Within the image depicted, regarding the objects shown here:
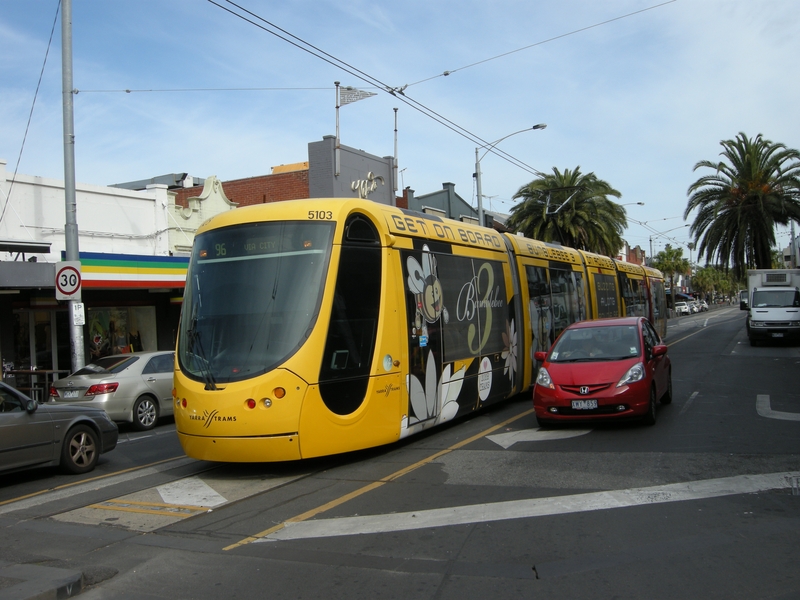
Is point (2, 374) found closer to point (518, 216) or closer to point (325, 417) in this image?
point (325, 417)

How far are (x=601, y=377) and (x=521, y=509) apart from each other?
4164mm

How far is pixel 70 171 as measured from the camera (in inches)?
593

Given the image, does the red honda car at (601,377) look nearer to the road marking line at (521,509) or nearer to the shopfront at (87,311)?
the road marking line at (521,509)

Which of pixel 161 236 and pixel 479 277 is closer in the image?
pixel 479 277

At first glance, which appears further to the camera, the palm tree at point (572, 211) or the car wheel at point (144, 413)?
the palm tree at point (572, 211)

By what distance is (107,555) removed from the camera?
596cm

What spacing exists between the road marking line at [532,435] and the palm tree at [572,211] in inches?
1046

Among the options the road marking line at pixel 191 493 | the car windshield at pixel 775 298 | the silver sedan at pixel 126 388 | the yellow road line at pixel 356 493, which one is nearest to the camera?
the yellow road line at pixel 356 493

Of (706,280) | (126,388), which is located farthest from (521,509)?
(706,280)

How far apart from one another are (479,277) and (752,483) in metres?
5.94

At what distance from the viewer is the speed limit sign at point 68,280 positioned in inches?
562

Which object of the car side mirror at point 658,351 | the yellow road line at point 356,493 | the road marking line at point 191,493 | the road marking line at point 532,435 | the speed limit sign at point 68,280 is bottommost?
the road marking line at point 191,493

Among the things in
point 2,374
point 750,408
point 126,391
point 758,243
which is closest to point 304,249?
point 126,391

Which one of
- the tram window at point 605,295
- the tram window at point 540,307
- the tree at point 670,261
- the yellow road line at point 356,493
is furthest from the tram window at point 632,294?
the tree at point 670,261
